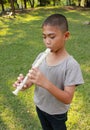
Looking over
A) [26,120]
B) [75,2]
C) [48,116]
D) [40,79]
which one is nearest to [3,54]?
[26,120]

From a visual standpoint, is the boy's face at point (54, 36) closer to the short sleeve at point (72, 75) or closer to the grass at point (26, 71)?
the short sleeve at point (72, 75)

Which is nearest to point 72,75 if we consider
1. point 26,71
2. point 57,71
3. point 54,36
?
point 57,71

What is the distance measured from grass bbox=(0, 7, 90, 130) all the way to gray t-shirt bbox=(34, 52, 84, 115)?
44.5 inches

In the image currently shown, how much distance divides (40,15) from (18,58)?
706cm

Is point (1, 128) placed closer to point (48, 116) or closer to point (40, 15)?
point (48, 116)

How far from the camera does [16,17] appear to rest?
38.6 ft

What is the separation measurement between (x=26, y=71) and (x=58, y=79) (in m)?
2.98

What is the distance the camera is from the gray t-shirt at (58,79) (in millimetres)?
1646

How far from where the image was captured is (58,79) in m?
1.71

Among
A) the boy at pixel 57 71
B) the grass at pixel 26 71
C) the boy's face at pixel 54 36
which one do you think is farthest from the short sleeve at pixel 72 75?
the grass at pixel 26 71

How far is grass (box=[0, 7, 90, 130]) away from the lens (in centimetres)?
307

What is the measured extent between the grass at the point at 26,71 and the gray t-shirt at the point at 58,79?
3.71ft

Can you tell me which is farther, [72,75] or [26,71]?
[26,71]

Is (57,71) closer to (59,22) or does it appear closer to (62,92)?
(62,92)
